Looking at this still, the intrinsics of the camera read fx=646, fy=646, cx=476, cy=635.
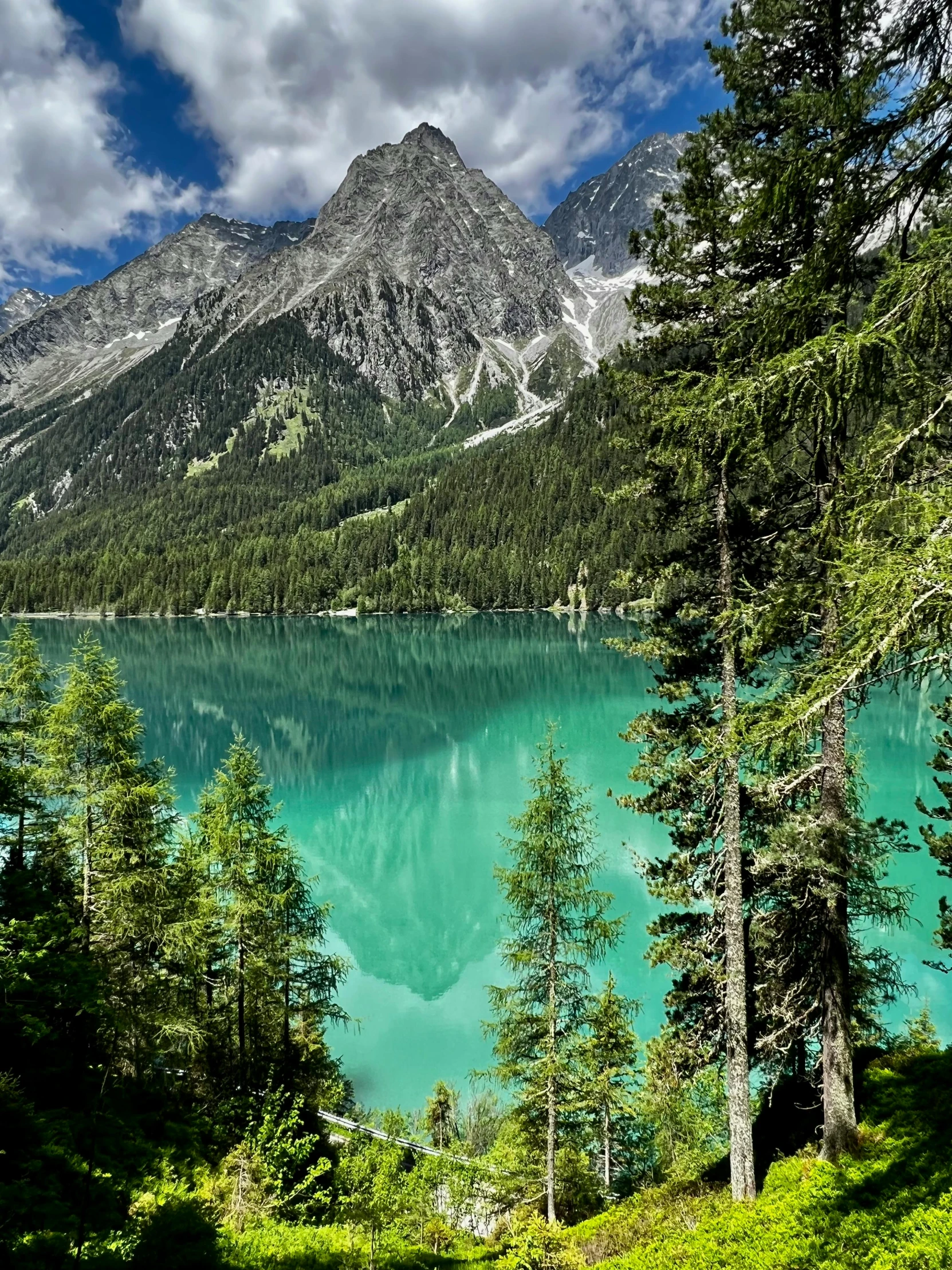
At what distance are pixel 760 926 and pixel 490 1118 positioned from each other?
37.6ft

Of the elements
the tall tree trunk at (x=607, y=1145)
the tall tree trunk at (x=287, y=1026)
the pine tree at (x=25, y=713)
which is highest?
the pine tree at (x=25, y=713)

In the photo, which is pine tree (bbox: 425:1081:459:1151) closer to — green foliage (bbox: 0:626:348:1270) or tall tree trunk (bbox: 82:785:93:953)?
green foliage (bbox: 0:626:348:1270)

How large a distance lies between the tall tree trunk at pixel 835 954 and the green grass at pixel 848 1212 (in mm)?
296

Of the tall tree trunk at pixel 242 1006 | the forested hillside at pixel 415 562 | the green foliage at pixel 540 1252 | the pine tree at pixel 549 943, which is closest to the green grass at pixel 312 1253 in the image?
the green foliage at pixel 540 1252

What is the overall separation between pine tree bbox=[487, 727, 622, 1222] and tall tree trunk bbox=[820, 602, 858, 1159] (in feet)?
12.9

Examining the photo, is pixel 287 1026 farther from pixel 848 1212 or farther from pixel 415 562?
pixel 415 562

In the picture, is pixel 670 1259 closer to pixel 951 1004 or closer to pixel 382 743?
pixel 951 1004

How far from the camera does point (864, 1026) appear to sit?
11.2m

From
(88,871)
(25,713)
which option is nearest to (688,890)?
(88,871)

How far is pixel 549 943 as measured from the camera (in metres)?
11.3

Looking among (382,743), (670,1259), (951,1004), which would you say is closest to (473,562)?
(382,743)

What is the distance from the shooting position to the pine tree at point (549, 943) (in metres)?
11.1

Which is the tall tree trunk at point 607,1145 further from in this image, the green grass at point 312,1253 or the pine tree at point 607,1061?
the green grass at point 312,1253

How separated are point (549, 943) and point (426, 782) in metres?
30.1
